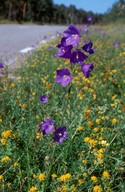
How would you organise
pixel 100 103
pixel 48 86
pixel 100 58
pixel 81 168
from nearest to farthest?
pixel 81 168 → pixel 48 86 → pixel 100 103 → pixel 100 58

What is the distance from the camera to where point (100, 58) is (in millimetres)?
6906

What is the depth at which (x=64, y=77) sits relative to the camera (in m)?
2.25

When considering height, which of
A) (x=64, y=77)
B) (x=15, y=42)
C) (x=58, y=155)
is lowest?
(x=15, y=42)

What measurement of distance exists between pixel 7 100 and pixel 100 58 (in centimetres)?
357

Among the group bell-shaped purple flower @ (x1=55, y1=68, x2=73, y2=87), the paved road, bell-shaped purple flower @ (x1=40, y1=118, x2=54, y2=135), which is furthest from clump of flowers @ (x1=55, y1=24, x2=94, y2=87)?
the paved road

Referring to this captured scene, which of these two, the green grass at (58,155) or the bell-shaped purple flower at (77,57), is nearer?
the bell-shaped purple flower at (77,57)

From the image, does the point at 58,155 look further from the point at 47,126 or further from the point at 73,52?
the point at 73,52

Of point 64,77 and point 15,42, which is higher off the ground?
point 64,77

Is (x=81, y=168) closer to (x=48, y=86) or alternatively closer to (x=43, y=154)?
(x=43, y=154)

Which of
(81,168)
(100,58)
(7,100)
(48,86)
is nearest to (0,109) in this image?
(7,100)

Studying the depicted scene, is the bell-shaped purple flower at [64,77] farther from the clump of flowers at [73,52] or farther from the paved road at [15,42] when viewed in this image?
the paved road at [15,42]

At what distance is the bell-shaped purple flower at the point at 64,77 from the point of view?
2.22m

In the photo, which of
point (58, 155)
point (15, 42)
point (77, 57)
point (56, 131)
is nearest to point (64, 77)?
point (77, 57)

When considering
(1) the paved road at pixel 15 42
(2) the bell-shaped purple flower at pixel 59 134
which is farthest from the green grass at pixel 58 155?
(1) the paved road at pixel 15 42
